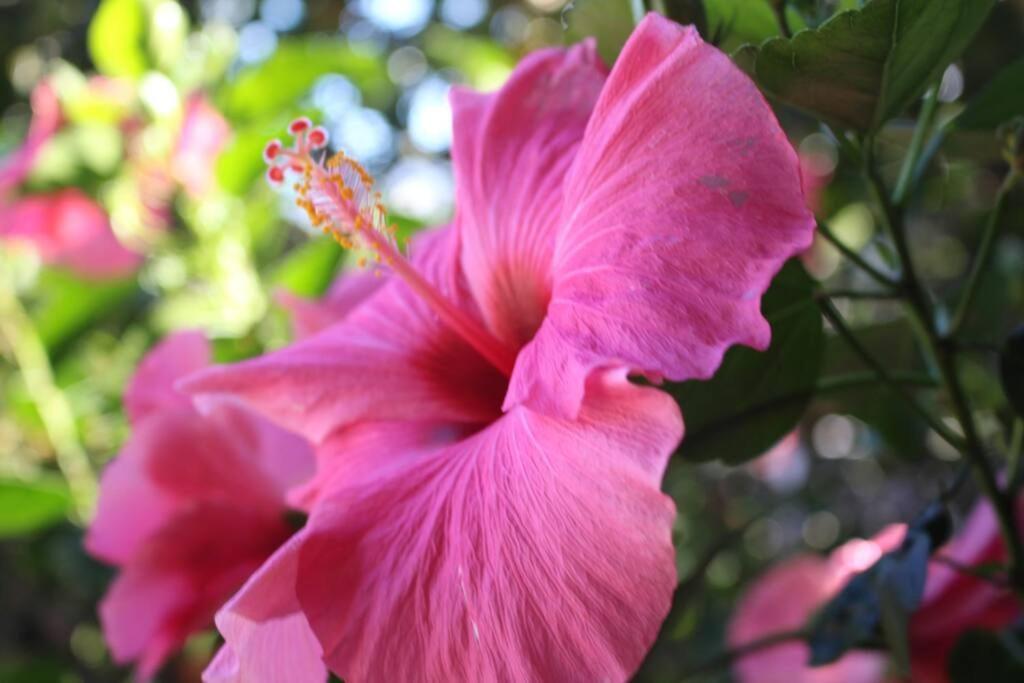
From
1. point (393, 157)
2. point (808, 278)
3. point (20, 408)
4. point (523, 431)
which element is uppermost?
point (523, 431)

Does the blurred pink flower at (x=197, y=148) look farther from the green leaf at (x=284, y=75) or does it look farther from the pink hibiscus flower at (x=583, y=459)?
the pink hibiscus flower at (x=583, y=459)

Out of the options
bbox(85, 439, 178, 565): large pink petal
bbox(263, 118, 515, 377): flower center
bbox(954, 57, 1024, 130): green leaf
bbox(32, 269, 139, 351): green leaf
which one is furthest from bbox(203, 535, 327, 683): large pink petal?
bbox(32, 269, 139, 351): green leaf

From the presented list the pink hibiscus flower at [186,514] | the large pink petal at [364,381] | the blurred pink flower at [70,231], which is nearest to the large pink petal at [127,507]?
the pink hibiscus flower at [186,514]

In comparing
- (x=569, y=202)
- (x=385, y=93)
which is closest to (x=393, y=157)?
(x=385, y=93)

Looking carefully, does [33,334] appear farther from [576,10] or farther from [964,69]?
[964,69]

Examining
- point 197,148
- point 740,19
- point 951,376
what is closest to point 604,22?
point 740,19

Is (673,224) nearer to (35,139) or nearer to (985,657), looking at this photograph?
(985,657)
